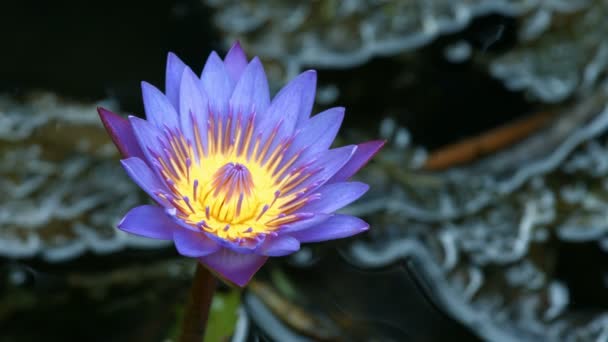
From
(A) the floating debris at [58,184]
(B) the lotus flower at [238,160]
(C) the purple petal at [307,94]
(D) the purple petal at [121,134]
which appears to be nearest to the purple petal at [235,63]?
(B) the lotus flower at [238,160]

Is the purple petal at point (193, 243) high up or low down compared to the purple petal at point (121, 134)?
down

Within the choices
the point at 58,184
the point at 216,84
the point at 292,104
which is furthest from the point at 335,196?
the point at 58,184

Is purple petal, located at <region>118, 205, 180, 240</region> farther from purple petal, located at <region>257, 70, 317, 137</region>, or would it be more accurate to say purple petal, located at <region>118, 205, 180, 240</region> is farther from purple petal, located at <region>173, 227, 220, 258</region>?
purple petal, located at <region>257, 70, 317, 137</region>

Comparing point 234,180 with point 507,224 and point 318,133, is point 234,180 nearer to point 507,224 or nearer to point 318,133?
point 318,133

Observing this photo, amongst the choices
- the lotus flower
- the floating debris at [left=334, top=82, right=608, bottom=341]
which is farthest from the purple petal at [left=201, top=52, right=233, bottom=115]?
the floating debris at [left=334, top=82, right=608, bottom=341]

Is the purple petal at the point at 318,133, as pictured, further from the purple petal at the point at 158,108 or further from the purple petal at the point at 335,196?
the purple petal at the point at 158,108
